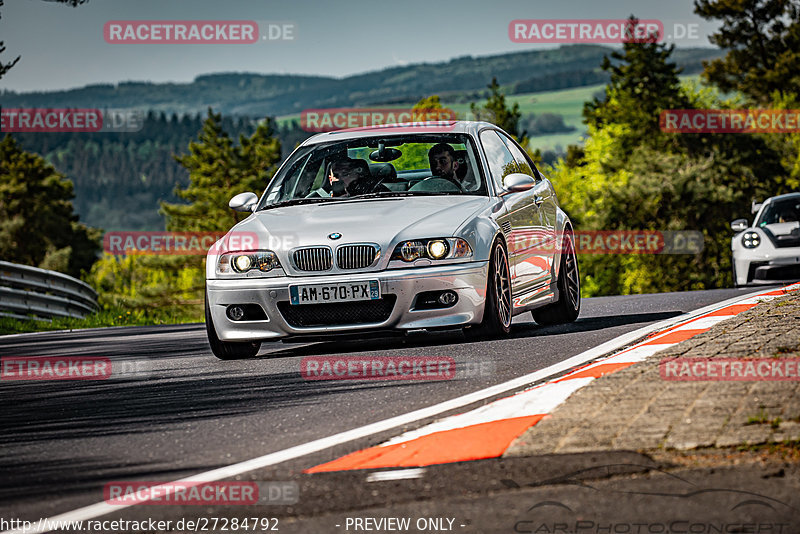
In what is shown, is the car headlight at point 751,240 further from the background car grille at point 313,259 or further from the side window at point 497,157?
the background car grille at point 313,259

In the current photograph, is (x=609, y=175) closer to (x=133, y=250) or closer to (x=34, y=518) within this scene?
(x=133, y=250)

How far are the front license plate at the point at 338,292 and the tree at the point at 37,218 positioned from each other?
239ft

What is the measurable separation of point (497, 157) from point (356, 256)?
225cm

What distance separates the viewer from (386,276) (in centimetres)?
826

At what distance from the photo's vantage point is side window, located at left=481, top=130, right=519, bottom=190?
970 centimetres

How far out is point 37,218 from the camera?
3265 inches

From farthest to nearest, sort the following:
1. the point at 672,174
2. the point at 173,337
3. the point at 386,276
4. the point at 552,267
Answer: the point at 672,174
the point at 173,337
the point at 552,267
the point at 386,276

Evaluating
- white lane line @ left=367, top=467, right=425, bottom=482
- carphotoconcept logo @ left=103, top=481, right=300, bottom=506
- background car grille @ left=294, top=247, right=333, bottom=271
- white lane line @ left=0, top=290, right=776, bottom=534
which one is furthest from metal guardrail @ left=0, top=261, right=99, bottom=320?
white lane line @ left=367, top=467, right=425, bottom=482

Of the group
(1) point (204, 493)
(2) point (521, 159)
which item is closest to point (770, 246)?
(2) point (521, 159)

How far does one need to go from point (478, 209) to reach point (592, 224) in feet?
176

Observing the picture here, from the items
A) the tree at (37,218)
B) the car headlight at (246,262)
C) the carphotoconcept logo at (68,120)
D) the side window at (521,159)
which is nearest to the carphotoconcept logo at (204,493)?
the car headlight at (246,262)

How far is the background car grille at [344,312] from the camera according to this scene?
8.31 meters

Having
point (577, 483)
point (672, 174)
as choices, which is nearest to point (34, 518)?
point (577, 483)

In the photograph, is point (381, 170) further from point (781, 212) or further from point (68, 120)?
point (68, 120)
